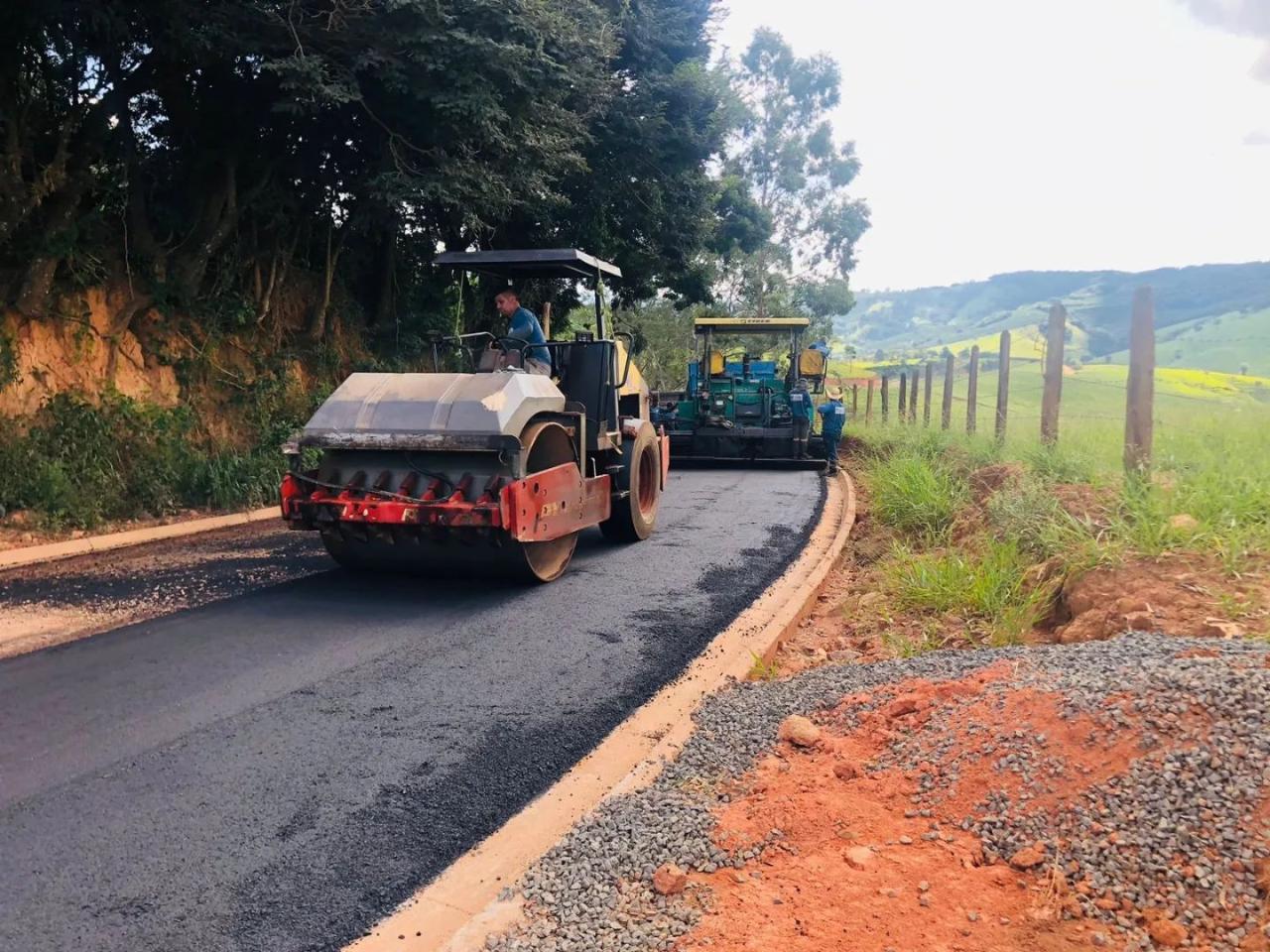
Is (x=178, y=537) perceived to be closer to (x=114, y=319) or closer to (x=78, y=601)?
(x=78, y=601)

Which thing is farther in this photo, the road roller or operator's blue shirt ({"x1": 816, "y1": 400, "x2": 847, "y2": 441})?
operator's blue shirt ({"x1": 816, "y1": 400, "x2": 847, "y2": 441})

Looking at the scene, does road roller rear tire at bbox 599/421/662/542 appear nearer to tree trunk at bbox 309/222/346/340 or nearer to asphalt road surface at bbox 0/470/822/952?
asphalt road surface at bbox 0/470/822/952

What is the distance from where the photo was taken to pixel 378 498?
237 inches

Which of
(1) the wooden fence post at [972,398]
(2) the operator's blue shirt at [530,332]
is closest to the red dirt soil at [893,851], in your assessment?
(2) the operator's blue shirt at [530,332]

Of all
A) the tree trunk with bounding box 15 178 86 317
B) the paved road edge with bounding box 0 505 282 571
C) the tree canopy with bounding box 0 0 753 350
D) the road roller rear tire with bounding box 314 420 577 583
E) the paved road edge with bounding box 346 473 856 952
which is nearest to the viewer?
the paved road edge with bounding box 346 473 856 952

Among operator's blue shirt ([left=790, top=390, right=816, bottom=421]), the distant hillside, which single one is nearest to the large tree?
the distant hillside

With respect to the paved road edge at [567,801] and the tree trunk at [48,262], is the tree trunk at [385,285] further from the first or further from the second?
the paved road edge at [567,801]

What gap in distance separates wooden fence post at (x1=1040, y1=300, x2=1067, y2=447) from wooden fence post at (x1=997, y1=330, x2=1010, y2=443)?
1.58 meters

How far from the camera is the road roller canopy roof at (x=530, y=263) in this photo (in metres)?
7.30

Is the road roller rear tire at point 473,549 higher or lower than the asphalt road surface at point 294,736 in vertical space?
higher

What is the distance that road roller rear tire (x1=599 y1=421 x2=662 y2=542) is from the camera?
8023 millimetres

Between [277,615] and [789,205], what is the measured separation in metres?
34.8

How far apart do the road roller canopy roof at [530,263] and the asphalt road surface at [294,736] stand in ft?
7.87

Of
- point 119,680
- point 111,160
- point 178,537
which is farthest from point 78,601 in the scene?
point 111,160
